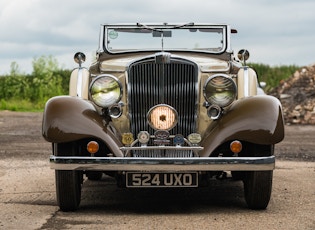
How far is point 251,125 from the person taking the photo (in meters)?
7.68

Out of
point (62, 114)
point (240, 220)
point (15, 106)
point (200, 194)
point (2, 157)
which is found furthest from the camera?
point (15, 106)

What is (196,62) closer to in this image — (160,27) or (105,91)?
(105,91)

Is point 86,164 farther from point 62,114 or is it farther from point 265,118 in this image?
point 265,118

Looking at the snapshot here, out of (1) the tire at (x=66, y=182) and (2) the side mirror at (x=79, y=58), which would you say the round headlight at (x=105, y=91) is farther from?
(2) the side mirror at (x=79, y=58)

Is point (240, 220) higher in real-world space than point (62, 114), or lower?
lower

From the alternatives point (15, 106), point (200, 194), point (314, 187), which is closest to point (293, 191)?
point (314, 187)

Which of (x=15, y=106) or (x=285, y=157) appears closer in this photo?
(x=285, y=157)

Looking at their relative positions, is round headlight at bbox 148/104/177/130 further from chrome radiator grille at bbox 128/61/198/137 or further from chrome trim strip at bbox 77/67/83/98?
chrome trim strip at bbox 77/67/83/98

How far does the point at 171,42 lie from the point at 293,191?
230 cm

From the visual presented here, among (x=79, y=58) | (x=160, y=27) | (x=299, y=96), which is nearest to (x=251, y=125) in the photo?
(x=79, y=58)

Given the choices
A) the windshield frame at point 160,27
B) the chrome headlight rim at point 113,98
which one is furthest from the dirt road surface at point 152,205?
the windshield frame at point 160,27

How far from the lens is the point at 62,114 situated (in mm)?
7723

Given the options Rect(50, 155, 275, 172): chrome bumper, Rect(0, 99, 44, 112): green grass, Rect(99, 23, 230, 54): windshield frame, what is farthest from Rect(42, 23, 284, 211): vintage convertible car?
Rect(0, 99, 44, 112): green grass

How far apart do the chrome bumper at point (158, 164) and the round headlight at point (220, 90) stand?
88 centimetres
